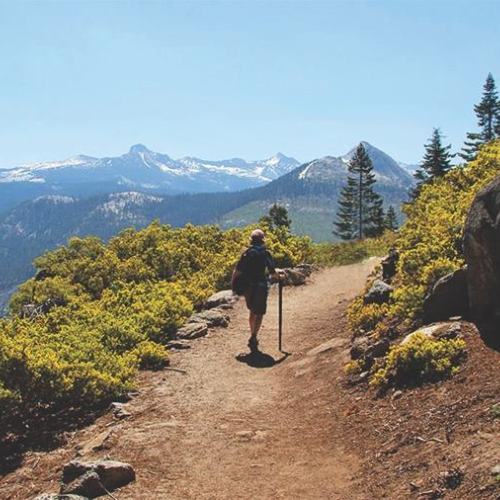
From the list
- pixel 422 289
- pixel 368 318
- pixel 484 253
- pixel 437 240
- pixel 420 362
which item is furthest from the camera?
pixel 368 318

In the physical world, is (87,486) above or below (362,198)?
below

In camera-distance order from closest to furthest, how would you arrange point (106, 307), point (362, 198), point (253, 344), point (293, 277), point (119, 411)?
point (119, 411) → point (253, 344) → point (106, 307) → point (293, 277) → point (362, 198)

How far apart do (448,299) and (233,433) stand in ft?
15.0

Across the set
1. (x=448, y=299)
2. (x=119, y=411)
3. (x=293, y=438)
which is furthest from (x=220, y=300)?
(x=293, y=438)

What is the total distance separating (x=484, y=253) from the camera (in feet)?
26.8

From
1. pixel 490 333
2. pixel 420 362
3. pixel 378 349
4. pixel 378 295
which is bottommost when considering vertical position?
pixel 378 349

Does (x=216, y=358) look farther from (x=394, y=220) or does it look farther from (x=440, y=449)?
(x=394, y=220)

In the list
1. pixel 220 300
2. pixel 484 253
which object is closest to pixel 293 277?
pixel 220 300

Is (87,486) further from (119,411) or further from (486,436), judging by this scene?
(486,436)

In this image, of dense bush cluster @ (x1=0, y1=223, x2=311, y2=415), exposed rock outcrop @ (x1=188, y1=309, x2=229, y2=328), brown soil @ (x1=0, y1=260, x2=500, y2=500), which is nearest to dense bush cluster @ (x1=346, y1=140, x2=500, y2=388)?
brown soil @ (x1=0, y1=260, x2=500, y2=500)

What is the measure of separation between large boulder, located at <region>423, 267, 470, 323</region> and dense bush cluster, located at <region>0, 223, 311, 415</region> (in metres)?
6.02

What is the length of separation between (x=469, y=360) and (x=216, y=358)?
6.37 meters

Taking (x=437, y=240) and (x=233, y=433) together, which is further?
(x=437, y=240)

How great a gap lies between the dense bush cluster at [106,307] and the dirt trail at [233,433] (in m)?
1.03
